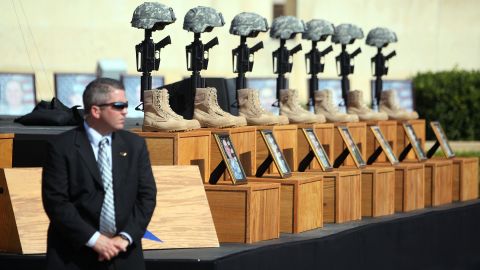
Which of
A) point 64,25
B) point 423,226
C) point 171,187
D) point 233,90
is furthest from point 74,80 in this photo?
point 171,187

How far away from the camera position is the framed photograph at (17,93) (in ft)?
49.1

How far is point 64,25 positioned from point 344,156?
7.90 metres

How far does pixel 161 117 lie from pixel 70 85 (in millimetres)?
7216

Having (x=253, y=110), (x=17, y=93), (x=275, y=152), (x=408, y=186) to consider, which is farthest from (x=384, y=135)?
(x=17, y=93)

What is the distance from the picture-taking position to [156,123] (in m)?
9.55

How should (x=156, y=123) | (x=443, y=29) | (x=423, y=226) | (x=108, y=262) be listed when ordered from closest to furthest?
1. (x=108, y=262)
2. (x=156, y=123)
3. (x=423, y=226)
4. (x=443, y=29)

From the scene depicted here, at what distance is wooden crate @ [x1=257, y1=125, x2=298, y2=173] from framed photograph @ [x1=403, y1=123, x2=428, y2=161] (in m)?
1.81

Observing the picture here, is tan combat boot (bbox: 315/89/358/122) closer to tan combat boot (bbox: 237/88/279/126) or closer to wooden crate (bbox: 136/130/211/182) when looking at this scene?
tan combat boot (bbox: 237/88/279/126)

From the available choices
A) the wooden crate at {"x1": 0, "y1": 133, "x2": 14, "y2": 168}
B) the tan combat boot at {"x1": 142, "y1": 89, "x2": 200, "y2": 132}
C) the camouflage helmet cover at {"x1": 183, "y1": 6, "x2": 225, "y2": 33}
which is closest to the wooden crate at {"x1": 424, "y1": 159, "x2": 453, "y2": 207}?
the camouflage helmet cover at {"x1": 183, "y1": 6, "x2": 225, "y2": 33}

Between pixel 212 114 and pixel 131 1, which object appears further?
pixel 131 1

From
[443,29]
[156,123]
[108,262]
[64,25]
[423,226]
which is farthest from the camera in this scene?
[443,29]

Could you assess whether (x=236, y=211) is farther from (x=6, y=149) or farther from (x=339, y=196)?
(x=339, y=196)

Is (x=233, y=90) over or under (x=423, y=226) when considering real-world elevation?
over

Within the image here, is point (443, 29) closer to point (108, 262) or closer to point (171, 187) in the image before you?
point (171, 187)
